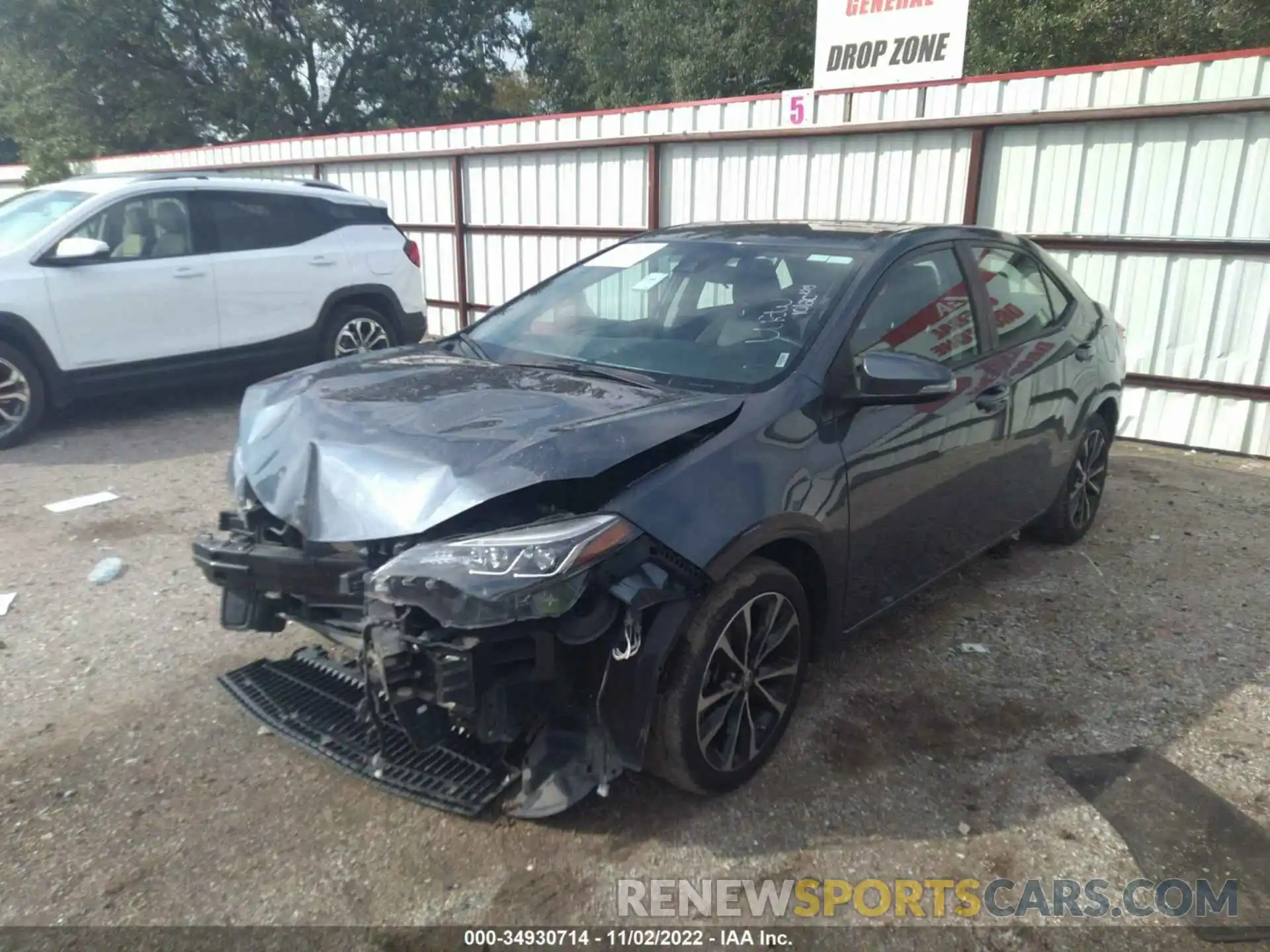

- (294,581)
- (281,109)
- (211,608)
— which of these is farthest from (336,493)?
(281,109)

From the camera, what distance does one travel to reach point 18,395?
273 inches

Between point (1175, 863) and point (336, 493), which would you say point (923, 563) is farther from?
point (336, 493)

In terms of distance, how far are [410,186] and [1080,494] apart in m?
9.84

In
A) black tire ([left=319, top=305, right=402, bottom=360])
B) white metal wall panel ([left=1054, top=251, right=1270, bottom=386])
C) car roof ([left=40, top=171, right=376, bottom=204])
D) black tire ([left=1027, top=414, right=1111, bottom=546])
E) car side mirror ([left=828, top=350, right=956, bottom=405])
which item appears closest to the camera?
car side mirror ([left=828, top=350, right=956, bottom=405])

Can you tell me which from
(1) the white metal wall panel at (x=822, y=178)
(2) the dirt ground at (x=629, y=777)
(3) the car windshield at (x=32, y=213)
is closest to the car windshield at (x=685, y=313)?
(2) the dirt ground at (x=629, y=777)

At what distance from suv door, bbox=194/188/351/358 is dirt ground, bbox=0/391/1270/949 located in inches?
129

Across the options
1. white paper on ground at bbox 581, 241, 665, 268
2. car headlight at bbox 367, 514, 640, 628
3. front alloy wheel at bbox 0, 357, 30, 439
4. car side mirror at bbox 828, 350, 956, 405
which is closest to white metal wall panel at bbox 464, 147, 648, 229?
front alloy wheel at bbox 0, 357, 30, 439

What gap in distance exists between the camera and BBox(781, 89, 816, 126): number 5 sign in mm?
8852

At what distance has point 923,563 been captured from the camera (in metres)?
3.82

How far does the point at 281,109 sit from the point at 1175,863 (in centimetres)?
3117

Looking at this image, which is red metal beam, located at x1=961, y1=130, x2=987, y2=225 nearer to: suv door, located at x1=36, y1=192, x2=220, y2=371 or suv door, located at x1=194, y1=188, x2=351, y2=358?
suv door, located at x1=194, y1=188, x2=351, y2=358

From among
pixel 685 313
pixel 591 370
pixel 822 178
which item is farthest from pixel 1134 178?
pixel 591 370

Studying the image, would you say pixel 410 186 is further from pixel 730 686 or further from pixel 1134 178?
pixel 730 686

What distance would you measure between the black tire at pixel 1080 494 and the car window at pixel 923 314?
4.49ft
